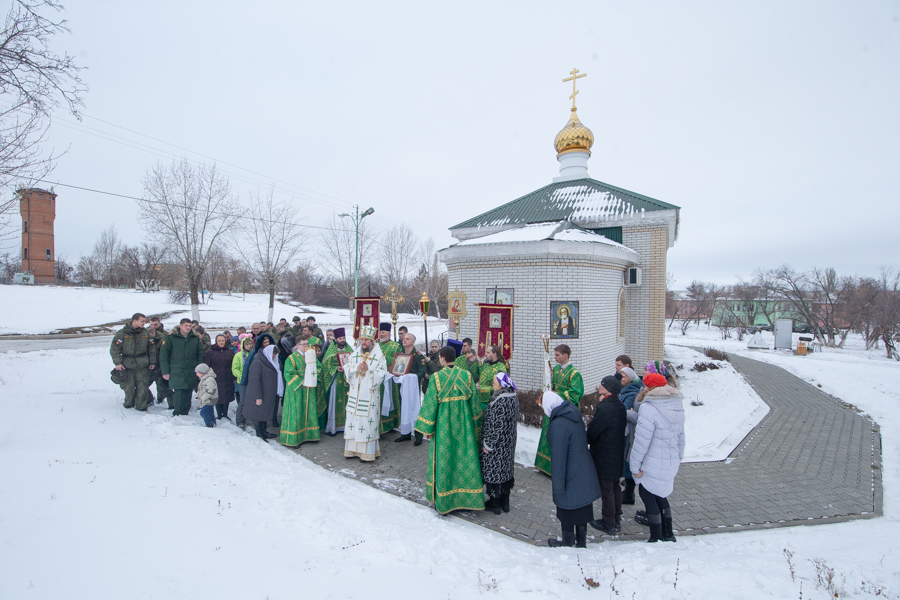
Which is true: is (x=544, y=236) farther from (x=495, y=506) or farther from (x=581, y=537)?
(x=581, y=537)

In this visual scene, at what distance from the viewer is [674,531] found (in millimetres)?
4352

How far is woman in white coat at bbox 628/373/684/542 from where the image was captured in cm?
378

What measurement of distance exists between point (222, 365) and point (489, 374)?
195 inches

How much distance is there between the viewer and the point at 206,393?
643 centimetres

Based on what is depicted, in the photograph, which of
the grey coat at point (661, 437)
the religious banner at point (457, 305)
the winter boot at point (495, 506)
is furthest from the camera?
the religious banner at point (457, 305)

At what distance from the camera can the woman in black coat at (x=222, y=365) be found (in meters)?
6.96

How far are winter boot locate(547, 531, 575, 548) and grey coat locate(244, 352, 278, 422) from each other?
471cm

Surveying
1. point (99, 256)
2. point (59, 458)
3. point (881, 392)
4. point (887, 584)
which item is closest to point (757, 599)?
point (887, 584)

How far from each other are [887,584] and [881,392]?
12.3 meters

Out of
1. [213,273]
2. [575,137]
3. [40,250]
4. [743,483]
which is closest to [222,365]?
[743,483]

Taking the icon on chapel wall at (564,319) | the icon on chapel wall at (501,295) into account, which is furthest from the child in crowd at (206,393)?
the icon on chapel wall at (564,319)

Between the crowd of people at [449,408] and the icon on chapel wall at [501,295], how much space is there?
269cm

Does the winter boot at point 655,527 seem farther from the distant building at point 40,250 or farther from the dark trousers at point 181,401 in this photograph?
the distant building at point 40,250

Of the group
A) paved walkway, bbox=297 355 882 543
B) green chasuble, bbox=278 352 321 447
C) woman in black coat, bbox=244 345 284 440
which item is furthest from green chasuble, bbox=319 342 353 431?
woman in black coat, bbox=244 345 284 440
